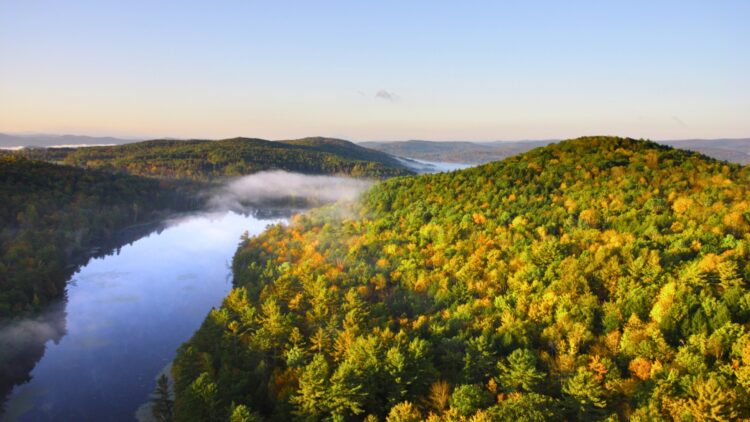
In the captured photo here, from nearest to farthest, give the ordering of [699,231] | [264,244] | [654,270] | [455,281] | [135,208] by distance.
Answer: [654,270]
[699,231]
[455,281]
[264,244]
[135,208]

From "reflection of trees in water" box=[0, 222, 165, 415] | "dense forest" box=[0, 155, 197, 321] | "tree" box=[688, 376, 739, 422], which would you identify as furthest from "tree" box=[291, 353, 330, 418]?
"dense forest" box=[0, 155, 197, 321]

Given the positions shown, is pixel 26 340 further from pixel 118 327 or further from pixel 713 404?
pixel 713 404

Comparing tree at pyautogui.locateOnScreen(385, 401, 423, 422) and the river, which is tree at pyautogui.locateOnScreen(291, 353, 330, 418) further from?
the river

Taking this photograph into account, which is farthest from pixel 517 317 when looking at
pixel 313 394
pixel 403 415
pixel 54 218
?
pixel 54 218

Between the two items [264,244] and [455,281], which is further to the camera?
[264,244]

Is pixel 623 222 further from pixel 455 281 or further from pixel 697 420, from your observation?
pixel 697 420

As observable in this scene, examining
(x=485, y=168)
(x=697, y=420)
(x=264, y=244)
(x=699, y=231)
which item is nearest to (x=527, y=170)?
(x=485, y=168)

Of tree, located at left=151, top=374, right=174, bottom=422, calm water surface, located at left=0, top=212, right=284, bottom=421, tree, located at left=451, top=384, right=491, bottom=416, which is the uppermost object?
tree, located at left=451, top=384, right=491, bottom=416

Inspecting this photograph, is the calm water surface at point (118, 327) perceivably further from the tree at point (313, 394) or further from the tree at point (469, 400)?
the tree at point (469, 400)
